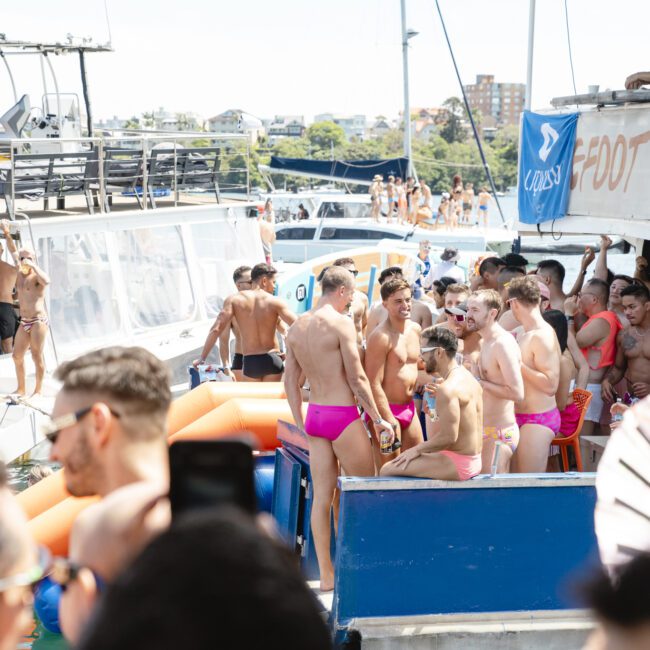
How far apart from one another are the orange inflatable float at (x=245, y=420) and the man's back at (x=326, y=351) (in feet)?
4.12

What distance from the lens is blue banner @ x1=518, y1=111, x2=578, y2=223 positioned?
8492 millimetres

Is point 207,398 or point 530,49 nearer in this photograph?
point 207,398

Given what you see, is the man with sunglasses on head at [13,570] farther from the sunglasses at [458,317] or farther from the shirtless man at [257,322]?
the shirtless man at [257,322]

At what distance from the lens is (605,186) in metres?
7.76

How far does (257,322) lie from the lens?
909 cm

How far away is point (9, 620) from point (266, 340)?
7690 mm

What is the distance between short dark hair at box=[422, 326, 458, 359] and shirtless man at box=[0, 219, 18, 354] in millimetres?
6925

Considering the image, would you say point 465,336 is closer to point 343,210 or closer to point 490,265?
point 490,265

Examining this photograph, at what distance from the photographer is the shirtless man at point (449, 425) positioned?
525 cm

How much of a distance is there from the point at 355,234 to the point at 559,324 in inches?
840

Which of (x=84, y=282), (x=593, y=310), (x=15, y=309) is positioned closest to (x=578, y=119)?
(x=593, y=310)

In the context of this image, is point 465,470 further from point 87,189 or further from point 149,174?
point 149,174

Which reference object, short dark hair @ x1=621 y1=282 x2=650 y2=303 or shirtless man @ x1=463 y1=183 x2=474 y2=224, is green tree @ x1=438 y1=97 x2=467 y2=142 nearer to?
shirtless man @ x1=463 y1=183 x2=474 y2=224

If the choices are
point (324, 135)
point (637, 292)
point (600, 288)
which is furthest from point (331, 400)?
point (324, 135)
